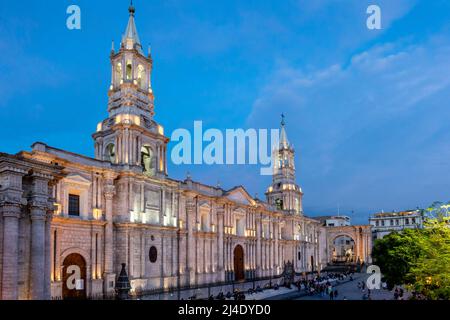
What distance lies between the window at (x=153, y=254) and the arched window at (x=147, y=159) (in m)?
7.48

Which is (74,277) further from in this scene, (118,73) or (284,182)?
(284,182)

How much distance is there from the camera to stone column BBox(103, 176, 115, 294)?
31703 mm

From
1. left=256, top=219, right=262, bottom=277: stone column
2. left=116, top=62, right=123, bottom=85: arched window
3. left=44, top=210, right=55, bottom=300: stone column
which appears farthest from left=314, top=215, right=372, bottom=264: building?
left=44, top=210, right=55, bottom=300: stone column

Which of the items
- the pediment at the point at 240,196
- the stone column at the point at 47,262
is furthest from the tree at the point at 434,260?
the pediment at the point at 240,196

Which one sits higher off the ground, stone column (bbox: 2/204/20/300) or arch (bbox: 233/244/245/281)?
stone column (bbox: 2/204/20/300)

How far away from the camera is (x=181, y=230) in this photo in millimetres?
40719

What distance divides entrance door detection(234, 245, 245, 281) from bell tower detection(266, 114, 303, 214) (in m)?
16.1

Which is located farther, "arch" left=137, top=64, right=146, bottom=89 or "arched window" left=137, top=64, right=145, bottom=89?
"arched window" left=137, top=64, right=145, bottom=89

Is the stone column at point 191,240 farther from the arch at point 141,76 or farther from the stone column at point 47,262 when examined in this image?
the stone column at point 47,262

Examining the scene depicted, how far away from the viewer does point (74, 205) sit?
102 feet

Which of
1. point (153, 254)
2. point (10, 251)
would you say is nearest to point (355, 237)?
point (153, 254)

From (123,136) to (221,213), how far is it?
55.3ft

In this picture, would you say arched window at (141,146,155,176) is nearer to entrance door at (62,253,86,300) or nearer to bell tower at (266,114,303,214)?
entrance door at (62,253,86,300)
